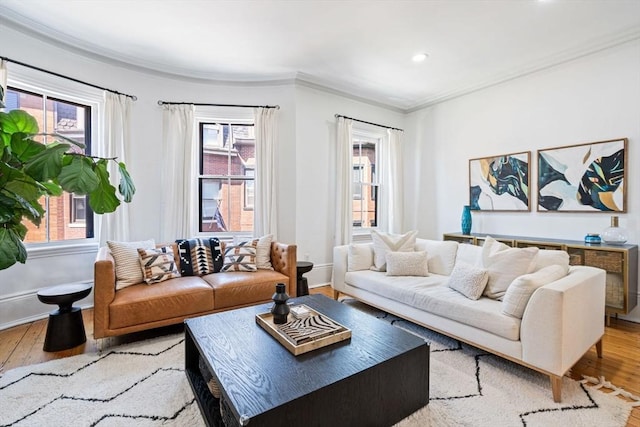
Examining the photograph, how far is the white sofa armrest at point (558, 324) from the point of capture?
1744 mm

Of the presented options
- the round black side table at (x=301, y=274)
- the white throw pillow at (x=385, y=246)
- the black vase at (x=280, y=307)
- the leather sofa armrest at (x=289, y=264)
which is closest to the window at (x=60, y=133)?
the leather sofa armrest at (x=289, y=264)

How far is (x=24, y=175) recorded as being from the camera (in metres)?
1.57

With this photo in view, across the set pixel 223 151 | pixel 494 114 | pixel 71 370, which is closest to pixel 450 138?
pixel 494 114

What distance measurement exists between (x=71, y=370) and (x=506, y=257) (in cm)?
326

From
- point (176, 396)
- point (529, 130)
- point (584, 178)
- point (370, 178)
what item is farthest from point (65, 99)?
point (584, 178)

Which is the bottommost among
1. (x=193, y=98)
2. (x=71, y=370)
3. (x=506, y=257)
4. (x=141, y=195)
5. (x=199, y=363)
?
(x=71, y=370)

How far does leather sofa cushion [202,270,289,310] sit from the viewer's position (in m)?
2.79

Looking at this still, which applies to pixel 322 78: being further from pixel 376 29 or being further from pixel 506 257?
pixel 506 257

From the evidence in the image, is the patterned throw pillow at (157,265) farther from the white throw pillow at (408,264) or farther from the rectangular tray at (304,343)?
the white throw pillow at (408,264)

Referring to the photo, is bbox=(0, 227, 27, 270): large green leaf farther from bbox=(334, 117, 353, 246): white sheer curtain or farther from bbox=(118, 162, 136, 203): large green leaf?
bbox=(334, 117, 353, 246): white sheer curtain

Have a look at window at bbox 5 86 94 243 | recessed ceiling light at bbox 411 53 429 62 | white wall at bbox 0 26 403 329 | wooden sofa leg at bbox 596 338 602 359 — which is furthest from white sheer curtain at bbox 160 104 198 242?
wooden sofa leg at bbox 596 338 602 359

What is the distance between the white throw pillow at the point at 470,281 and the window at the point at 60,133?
383 cm

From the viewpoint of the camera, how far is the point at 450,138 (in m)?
4.63

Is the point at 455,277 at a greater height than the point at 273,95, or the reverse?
the point at 273,95
